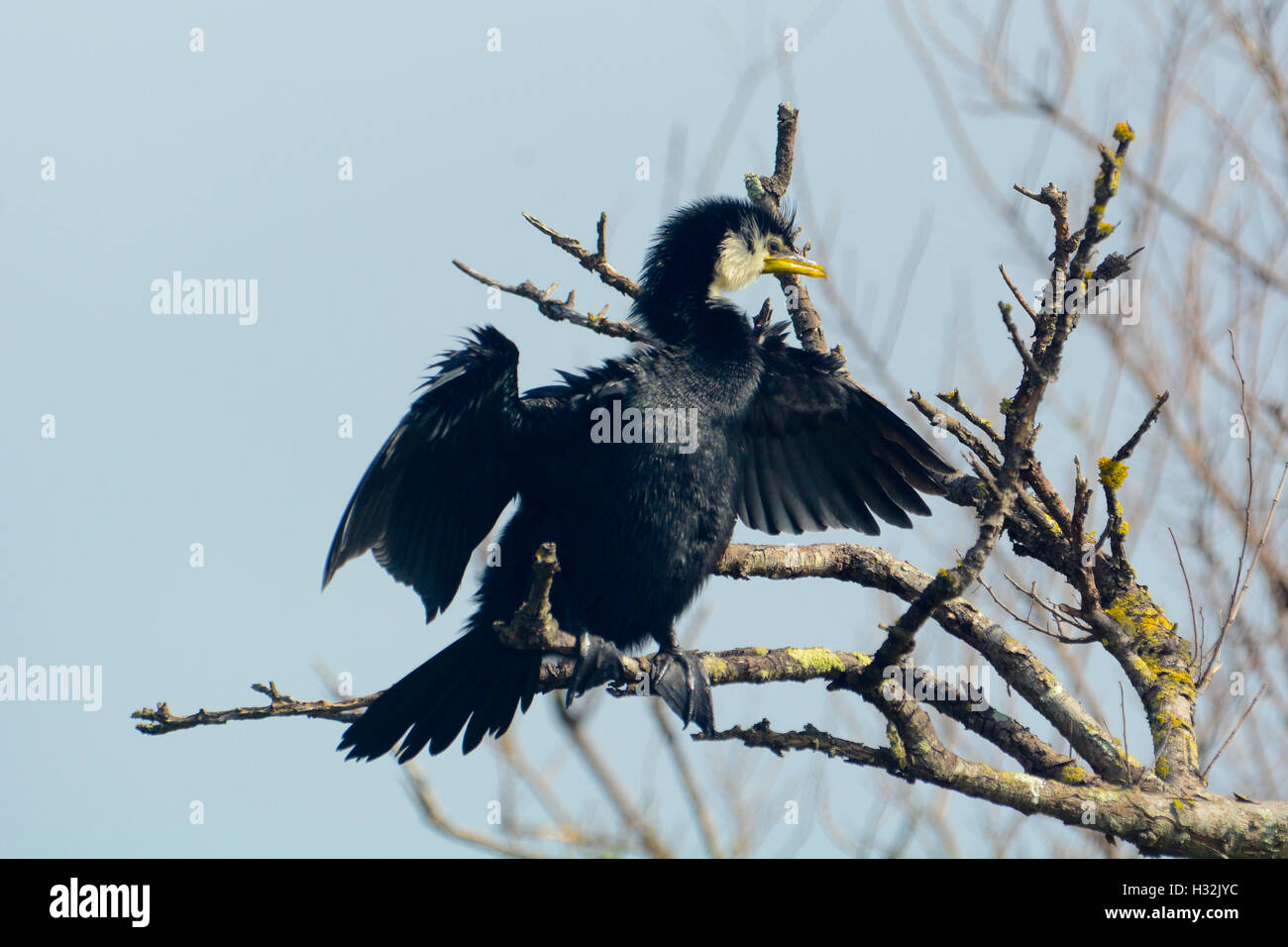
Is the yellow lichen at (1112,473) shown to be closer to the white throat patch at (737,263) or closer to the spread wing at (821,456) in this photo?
the spread wing at (821,456)

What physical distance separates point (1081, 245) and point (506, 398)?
1866 millimetres

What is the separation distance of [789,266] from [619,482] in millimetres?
1455

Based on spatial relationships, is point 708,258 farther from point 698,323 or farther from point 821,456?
point 821,456

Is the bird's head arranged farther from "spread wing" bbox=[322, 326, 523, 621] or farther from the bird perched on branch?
"spread wing" bbox=[322, 326, 523, 621]

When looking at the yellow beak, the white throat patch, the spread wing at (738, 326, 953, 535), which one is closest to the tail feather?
the spread wing at (738, 326, 953, 535)

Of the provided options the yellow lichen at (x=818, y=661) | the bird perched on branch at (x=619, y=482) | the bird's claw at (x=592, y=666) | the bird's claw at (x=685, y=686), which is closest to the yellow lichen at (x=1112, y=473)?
the yellow lichen at (x=818, y=661)

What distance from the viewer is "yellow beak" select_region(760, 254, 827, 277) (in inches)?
187

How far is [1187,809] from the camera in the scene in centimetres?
328

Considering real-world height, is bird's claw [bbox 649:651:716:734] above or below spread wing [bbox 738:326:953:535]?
below

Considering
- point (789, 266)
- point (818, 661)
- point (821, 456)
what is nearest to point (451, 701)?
point (818, 661)

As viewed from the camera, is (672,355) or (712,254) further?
(712,254)

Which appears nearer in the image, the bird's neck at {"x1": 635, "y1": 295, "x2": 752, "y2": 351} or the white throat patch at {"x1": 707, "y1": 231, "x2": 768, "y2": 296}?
the bird's neck at {"x1": 635, "y1": 295, "x2": 752, "y2": 351}

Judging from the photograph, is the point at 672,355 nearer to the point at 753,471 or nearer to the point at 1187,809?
the point at 753,471

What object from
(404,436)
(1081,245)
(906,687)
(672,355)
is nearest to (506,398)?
(404,436)
